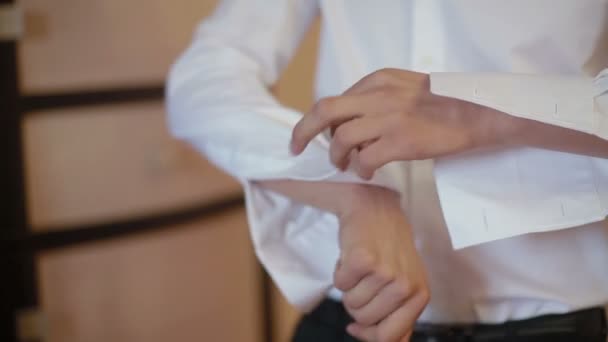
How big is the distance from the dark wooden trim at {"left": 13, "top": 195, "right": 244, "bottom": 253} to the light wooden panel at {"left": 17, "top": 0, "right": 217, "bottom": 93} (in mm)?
262

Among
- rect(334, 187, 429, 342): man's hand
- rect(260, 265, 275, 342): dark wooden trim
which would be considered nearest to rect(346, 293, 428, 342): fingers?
rect(334, 187, 429, 342): man's hand

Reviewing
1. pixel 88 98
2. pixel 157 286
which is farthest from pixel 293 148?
pixel 157 286

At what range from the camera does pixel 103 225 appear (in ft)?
4.13

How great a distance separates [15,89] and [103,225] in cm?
29

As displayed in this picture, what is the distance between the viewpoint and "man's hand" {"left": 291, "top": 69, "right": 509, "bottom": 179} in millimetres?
450

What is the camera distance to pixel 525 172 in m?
0.50

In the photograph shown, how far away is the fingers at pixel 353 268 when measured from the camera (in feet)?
1.47

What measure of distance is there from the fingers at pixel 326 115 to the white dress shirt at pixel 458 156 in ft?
0.14

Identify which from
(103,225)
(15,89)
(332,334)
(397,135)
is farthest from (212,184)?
(397,135)

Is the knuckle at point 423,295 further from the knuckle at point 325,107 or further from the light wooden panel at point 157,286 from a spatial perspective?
the light wooden panel at point 157,286

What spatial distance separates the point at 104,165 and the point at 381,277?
3.04 ft

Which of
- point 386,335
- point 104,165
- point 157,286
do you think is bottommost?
point 157,286

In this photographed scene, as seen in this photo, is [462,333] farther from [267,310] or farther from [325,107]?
[267,310]

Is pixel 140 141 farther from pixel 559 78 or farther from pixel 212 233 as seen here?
pixel 559 78
